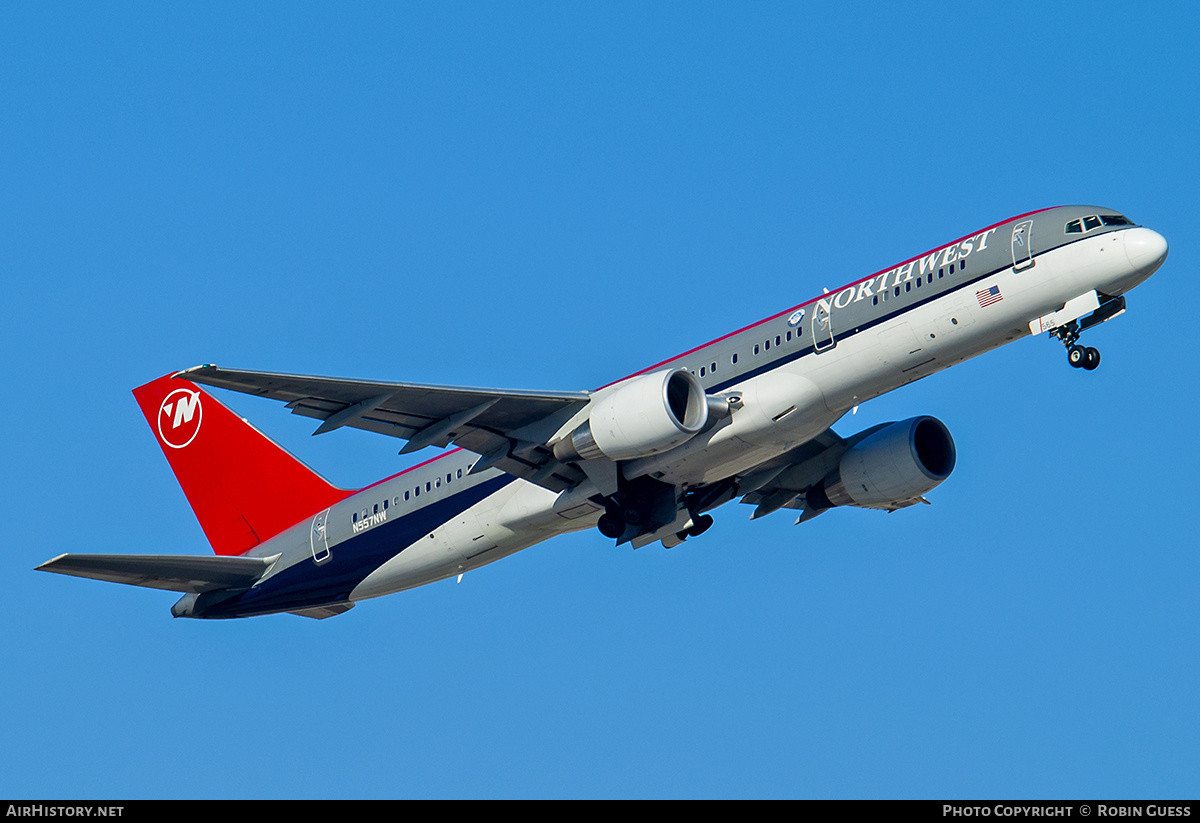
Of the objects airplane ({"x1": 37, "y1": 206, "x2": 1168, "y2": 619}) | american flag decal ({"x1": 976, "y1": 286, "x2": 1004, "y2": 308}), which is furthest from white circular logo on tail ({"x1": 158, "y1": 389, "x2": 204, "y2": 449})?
american flag decal ({"x1": 976, "y1": 286, "x2": 1004, "y2": 308})

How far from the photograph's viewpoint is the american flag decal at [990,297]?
28578 mm

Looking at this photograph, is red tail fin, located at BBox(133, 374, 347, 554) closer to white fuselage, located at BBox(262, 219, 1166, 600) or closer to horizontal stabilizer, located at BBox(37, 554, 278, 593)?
horizontal stabilizer, located at BBox(37, 554, 278, 593)

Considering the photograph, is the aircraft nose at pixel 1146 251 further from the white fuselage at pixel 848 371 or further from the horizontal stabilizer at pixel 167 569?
the horizontal stabilizer at pixel 167 569

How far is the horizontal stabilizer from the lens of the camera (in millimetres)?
31250

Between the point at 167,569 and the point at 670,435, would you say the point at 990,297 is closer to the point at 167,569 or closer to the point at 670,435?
the point at 670,435

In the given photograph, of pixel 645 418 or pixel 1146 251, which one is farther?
pixel 645 418

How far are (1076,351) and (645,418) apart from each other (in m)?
8.65

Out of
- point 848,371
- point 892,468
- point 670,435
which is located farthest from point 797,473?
point 670,435

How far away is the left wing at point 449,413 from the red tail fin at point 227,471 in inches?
273

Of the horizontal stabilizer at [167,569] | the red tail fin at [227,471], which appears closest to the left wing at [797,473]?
the red tail fin at [227,471]

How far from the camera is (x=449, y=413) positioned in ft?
98.6
